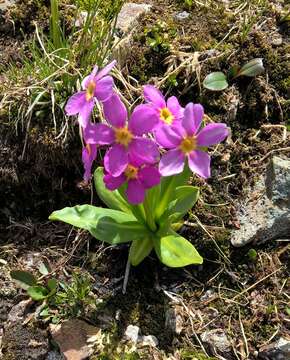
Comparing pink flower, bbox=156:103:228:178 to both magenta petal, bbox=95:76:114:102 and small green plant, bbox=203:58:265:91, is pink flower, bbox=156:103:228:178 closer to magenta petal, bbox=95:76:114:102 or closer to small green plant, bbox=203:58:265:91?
magenta petal, bbox=95:76:114:102

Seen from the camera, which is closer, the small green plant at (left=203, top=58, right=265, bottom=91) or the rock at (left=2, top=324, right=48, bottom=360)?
the rock at (left=2, top=324, right=48, bottom=360)

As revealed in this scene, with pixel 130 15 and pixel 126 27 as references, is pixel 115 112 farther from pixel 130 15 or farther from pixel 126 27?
pixel 130 15

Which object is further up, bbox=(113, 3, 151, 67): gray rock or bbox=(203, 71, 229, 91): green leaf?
bbox=(113, 3, 151, 67): gray rock

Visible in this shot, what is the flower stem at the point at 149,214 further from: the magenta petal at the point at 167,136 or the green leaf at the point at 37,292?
the green leaf at the point at 37,292

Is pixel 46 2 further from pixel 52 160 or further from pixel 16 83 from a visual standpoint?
pixel 52 160

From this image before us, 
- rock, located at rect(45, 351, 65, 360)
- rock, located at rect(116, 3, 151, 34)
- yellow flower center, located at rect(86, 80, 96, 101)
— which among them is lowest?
rock, located at rect(45, 351, 65, 360)

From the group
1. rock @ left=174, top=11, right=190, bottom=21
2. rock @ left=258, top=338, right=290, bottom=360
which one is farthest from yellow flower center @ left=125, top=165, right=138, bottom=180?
rock @ left=174, top=11, right=190, bottom=21

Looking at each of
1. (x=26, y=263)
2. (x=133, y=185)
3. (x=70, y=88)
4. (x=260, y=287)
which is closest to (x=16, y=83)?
(x=70, y=88)

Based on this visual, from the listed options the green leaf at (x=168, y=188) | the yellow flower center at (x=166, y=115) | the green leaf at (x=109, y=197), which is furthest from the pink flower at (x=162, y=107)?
the green leaf at (x=109, y=197)
